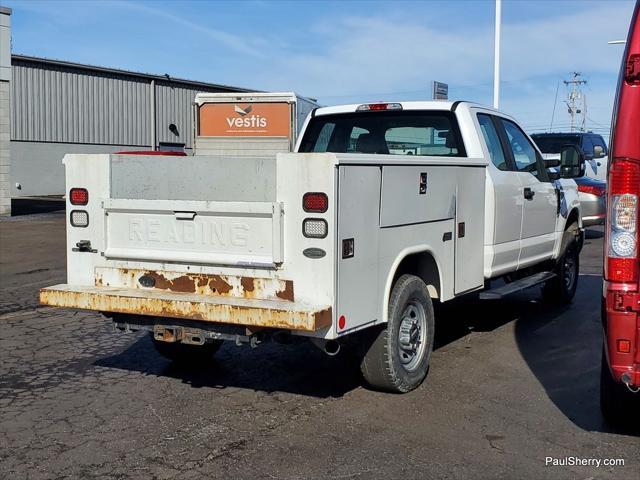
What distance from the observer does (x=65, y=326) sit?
27.0 ft

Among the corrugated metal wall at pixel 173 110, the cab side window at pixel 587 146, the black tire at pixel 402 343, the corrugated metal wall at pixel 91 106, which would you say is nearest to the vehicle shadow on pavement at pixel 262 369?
the black tire at pixel 402 343

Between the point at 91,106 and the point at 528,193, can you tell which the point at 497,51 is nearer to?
the point at 528,193

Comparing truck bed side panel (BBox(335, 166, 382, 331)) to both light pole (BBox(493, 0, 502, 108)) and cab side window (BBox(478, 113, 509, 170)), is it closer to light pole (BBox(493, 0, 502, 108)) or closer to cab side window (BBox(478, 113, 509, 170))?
cab side window (BBox(478, 113, 509, 170))

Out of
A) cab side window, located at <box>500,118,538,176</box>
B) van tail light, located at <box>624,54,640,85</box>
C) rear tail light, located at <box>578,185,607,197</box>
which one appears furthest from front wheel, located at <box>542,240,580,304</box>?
rear tail light, located at <box>578,185,607,197</box>

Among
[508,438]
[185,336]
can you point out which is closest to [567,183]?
[508,438]

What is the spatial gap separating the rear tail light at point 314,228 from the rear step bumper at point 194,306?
1.47 feet

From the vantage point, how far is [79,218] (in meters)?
5.65

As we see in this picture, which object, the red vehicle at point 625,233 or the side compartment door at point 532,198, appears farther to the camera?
the side compartment door at point 532,198

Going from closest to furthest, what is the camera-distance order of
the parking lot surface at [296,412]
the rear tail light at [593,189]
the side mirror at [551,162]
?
1. the parking lot surface at [296,412]
2. the side mirror at [551,162]
3. the rear tail light at [593,189]

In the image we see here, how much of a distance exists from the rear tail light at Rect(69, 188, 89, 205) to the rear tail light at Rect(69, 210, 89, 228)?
0.07m

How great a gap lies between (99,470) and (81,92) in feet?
117

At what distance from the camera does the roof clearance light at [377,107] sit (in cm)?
725

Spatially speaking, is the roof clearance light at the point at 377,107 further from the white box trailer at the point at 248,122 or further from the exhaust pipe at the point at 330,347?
the white box trailer at the point at 248,122

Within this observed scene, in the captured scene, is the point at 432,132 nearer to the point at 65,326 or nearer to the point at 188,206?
the point at 188,206
